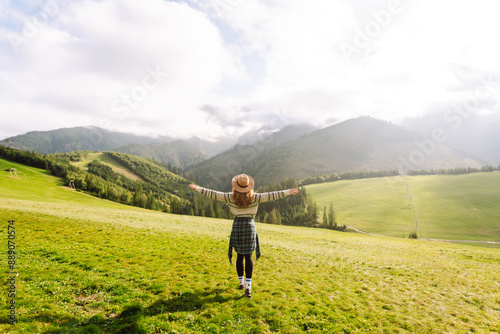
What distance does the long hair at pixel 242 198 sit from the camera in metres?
11.4

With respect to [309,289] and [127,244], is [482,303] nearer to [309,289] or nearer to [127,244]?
[309,289]

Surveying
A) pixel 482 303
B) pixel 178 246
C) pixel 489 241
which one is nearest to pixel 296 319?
pixel 482 303

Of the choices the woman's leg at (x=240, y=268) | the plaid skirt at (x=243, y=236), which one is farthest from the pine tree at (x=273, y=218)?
the plaid skirt at (x=243, y=236)

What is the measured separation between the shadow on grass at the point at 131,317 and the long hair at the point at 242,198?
491 centimetres

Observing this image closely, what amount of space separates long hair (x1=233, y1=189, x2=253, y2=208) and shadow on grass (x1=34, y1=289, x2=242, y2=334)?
16.1ft

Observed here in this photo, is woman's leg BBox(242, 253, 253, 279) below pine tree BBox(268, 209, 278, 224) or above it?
above

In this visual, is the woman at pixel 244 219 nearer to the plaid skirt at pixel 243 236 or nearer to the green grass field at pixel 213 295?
the plaid skirt at pixel 243 236

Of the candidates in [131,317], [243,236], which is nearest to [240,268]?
[243,236]

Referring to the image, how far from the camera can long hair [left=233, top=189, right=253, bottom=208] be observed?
11.4 metres

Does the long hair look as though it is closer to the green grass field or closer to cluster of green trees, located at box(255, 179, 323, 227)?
the green grass field

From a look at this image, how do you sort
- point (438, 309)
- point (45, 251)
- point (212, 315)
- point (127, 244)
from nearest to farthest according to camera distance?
point (212, 315) → point (438, 309) → point (45, 251) → point (127, 244)

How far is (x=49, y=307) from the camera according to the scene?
31.5 ft

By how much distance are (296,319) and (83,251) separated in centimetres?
1666

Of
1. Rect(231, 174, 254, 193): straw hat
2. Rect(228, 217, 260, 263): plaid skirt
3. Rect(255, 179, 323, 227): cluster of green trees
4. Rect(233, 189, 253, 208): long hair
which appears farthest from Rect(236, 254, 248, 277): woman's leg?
Rect(255, 179, 323, 227): cluster of green trees
